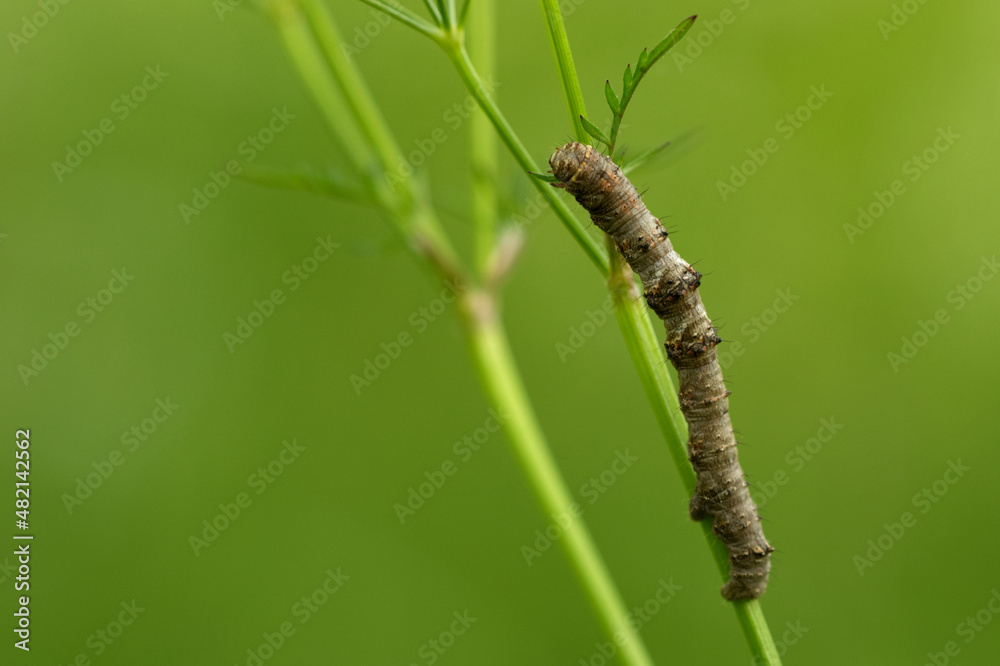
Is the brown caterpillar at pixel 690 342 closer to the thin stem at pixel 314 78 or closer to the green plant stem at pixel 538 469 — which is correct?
the green plant stem at pixel 538 469

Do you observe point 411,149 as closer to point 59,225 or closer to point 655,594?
point 59,225

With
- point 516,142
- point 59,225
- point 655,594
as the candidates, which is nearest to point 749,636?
point 516,142

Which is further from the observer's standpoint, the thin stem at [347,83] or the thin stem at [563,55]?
the thin stem at [347,83]

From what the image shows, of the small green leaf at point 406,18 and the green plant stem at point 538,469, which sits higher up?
the small green leaf at point 406,18

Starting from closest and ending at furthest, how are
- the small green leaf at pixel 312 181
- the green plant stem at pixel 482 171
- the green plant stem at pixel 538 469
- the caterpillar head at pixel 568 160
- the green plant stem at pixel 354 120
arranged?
the caterpillar head at pixel 568 160 → the small green leaf at pixel 312 181 → the green plant stem at pixel 538 469 → the green plant stem at pixel 354 120 → the green plant stem at pixel 482 171

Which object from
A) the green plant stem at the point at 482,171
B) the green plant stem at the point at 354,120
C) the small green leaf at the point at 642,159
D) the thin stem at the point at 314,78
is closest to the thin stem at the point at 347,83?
the green plant stem at the point at 354,120

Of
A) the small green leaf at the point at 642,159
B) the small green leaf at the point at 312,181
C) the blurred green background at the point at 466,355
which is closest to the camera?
the small green leaf at the point at 642,159
